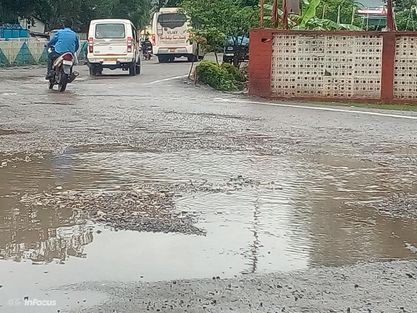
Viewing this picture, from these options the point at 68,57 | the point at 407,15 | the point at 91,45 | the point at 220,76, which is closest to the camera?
the point at 68,57

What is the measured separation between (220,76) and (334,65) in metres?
4.09

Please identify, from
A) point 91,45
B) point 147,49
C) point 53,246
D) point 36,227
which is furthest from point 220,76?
point 147,49

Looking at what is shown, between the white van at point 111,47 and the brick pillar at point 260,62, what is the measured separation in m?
10.7

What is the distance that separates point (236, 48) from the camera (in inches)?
1016

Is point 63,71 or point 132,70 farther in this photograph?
point 132,70

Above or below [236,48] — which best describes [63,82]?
below

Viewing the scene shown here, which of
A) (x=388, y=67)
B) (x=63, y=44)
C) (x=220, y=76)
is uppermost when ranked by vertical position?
(x=63, y=44)

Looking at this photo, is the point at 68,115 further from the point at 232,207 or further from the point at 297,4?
the point at 297,4

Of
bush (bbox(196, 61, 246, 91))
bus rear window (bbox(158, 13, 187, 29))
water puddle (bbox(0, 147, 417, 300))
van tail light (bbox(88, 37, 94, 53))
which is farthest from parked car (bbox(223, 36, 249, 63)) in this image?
bus rear window (bbox(158, 13, 187, 29))

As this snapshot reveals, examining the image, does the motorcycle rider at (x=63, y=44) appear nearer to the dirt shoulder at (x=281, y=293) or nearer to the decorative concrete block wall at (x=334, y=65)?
the decorative concrete block wall at (x=334, y=65)

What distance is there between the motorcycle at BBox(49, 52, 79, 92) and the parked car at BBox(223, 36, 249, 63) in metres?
7.12

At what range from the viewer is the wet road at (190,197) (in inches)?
210

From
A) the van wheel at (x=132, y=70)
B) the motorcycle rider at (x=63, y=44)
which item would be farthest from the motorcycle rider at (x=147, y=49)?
the motorcycle rider at (x=63, y=44)

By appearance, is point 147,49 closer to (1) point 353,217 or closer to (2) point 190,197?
(2) point 190,197
